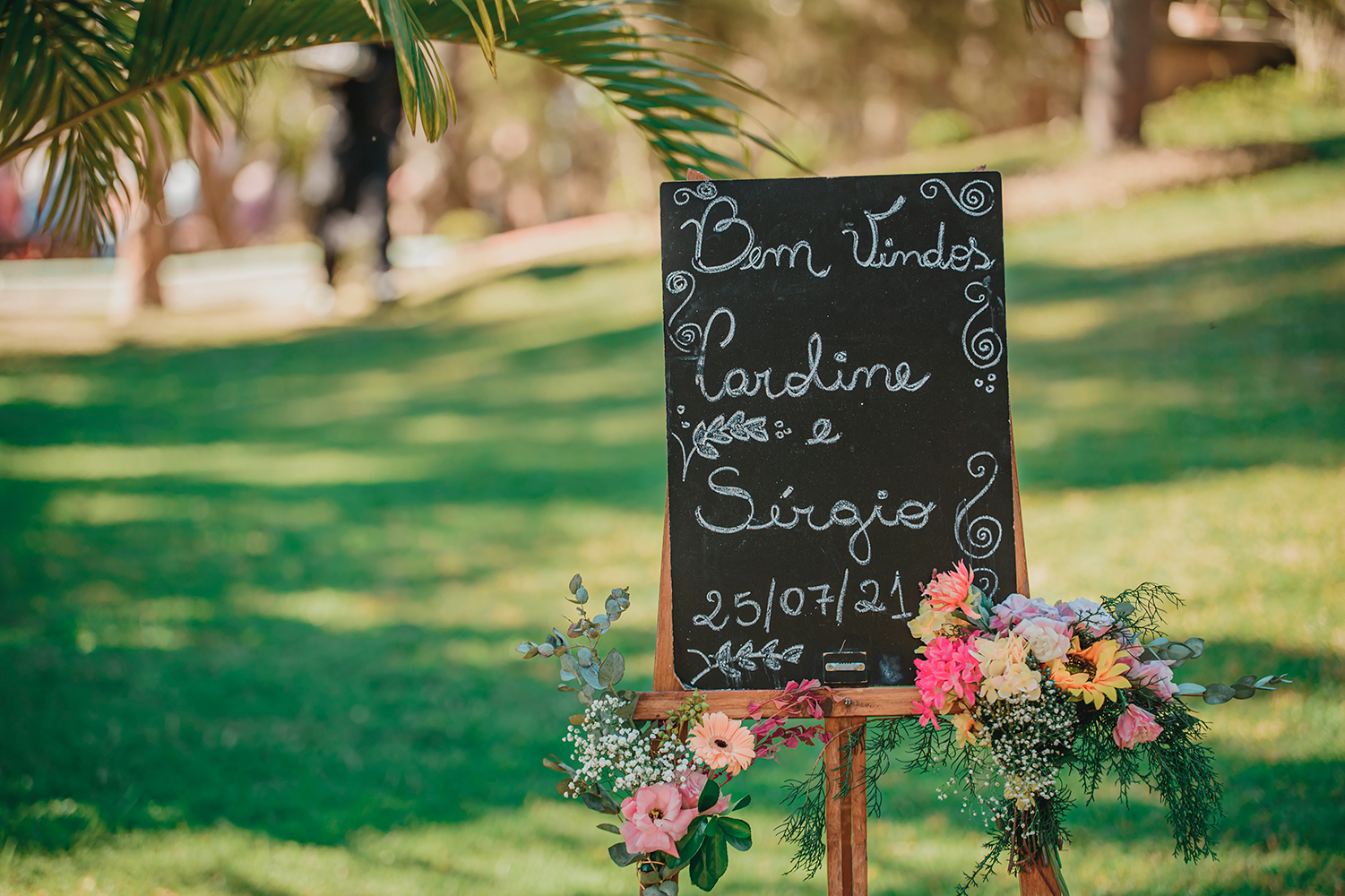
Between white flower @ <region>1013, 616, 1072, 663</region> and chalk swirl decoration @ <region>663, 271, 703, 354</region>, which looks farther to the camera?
chalk swirl decoration @ <region>663, 271, 703, 354</region>

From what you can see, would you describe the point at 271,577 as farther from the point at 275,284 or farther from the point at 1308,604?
the point at 275,284

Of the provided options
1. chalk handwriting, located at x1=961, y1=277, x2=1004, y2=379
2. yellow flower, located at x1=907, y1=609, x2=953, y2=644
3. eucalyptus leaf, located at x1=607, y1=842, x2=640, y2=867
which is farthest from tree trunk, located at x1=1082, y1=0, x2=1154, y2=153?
eucalyptus leaf, located at x1=607, y1=842, x2=640, y2=867

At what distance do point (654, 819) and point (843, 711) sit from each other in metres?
0.46

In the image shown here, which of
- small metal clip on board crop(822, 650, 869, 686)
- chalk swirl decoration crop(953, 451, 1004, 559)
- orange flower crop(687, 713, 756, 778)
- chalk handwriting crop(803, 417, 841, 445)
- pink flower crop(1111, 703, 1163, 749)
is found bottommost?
orange flower crop(687, 713, 756, 778)

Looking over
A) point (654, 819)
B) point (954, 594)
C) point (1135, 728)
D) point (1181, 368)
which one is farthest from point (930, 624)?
point (1181, 368)

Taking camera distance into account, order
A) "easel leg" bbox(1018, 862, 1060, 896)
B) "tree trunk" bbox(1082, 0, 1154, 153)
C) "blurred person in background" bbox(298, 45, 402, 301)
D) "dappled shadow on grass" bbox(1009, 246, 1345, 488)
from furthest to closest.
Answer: "blurred person in background" bbox(298, 45, 402, 301) < "tree trunk" bbox(1082, 0, 1154, 153) < "dappled shadow on grass" bbox(1009, 246, 1345, 488) < "easel leg" bbox(1018, 862, 1060, 896)

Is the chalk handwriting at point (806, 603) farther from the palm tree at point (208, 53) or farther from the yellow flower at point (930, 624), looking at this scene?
the palm tree at point (208, 53)

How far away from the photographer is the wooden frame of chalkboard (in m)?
2.29

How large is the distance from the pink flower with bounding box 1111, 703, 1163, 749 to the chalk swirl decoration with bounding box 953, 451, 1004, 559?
0.44 metres

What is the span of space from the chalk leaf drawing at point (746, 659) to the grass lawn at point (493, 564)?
3.57 ft

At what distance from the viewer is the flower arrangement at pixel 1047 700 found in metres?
1.99

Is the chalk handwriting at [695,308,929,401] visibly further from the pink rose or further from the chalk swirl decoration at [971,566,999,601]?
the pink rose

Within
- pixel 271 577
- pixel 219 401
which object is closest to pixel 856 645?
pixel 271 577

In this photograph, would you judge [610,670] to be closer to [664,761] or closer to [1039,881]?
[664,761]
